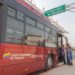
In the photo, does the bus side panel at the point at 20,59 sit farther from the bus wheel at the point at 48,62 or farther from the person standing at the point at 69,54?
the person standing at the point at 69,54

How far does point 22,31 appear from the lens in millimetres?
8602

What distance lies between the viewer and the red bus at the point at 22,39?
7.23m

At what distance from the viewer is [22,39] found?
8.55 meters

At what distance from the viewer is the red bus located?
723 cm

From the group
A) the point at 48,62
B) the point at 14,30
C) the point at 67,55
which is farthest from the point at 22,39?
the point at 67,55

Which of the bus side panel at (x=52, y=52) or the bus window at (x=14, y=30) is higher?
the bus window at (x=14, y=30)

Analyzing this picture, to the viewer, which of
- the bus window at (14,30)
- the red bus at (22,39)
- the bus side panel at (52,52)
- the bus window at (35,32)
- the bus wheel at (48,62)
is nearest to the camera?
the red bus at (22,39)

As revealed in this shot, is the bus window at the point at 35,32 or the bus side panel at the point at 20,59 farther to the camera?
the bus window at the point at 35,32

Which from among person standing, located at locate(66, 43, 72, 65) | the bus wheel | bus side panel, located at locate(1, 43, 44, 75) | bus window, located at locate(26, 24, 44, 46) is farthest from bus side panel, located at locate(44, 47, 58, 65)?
person standing, located at locate(66, 43, 72, 65)

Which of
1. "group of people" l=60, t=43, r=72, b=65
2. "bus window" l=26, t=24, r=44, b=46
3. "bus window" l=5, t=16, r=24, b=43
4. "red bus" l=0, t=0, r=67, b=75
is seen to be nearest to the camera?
"red bus" l=0, t=0, r=67, b=75

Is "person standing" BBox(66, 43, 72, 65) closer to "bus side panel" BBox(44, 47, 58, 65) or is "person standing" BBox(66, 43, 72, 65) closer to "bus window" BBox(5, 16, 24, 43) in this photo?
"bus side panel" BBox(44, 47, 58, 65)

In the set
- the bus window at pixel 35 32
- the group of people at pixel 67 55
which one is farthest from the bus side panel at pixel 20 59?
the group of people at pixel 67 55

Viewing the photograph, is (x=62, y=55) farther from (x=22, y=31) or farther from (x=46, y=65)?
(x=22, y=31)

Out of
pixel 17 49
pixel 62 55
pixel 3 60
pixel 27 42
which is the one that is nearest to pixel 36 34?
pixel 27 42
